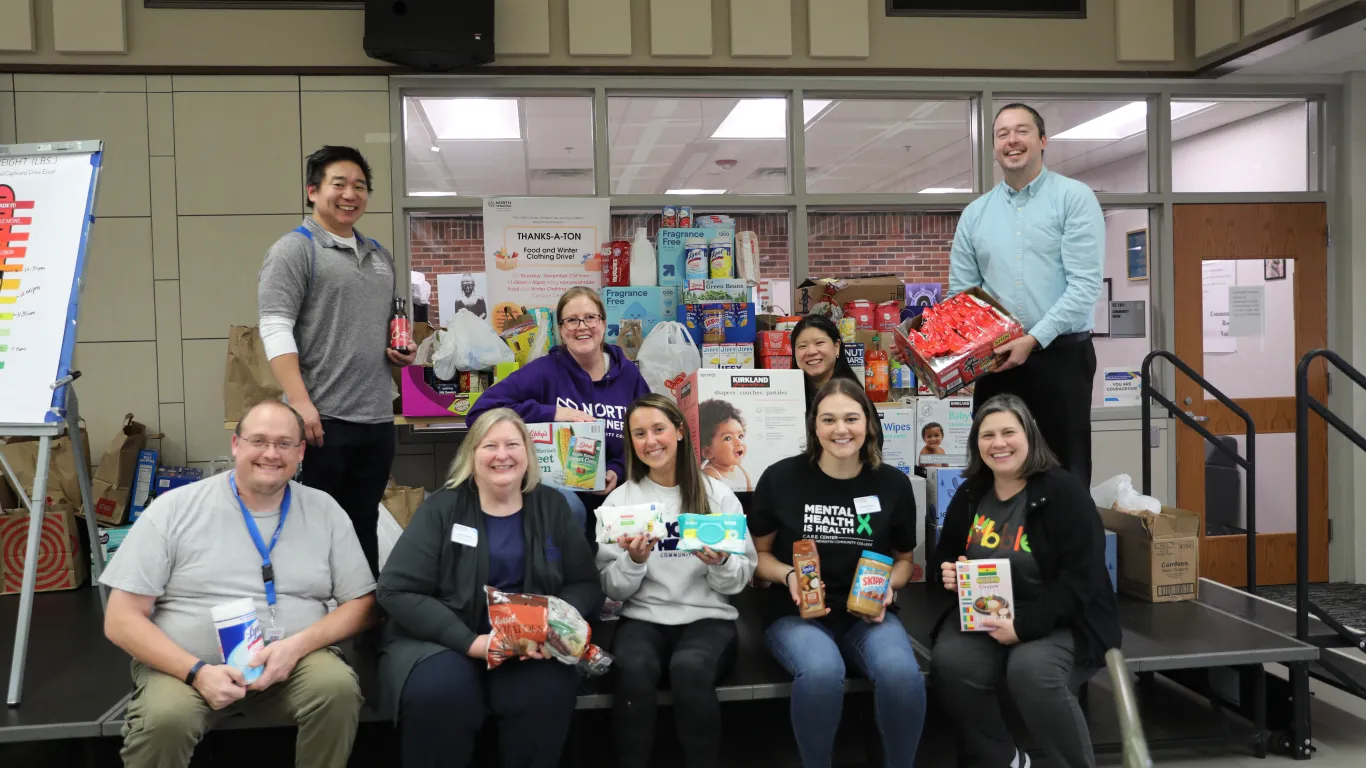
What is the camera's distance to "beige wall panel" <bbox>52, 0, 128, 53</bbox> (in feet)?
15.7

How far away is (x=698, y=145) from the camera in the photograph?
17.6 ft

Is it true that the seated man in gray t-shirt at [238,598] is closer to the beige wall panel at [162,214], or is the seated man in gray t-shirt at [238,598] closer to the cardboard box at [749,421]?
the cardboard box at [749,421]

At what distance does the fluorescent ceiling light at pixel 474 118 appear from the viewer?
5207 millimetres

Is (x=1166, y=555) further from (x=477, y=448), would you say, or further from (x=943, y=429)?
(x=477, y=448)

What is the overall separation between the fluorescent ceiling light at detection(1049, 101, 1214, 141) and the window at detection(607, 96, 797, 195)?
5.51 ft

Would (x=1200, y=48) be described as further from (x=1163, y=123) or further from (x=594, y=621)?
(x=594, y=621)

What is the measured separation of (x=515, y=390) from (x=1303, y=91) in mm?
5024

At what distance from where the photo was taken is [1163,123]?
5.50m

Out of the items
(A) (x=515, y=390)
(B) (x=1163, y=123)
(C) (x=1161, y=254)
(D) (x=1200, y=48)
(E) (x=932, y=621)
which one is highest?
(D) (x=1200, y=48)

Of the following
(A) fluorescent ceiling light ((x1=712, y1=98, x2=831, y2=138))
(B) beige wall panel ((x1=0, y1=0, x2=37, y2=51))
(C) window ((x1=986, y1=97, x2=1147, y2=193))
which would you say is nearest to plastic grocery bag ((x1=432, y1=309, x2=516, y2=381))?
→ (A) fluorescent ceiling light ((x1=712, y1=98, x2=831, y2=138))

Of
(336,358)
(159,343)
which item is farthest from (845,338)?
(159,343)

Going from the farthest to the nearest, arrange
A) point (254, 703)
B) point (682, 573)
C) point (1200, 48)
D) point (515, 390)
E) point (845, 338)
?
point (1200, 48) < point (845, 338) < point (515, 390) < point (682, 573) < point (254, 703)

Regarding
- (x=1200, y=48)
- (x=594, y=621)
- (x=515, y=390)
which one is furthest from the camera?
(x=1200, y=48)

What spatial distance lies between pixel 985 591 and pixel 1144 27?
416cm
